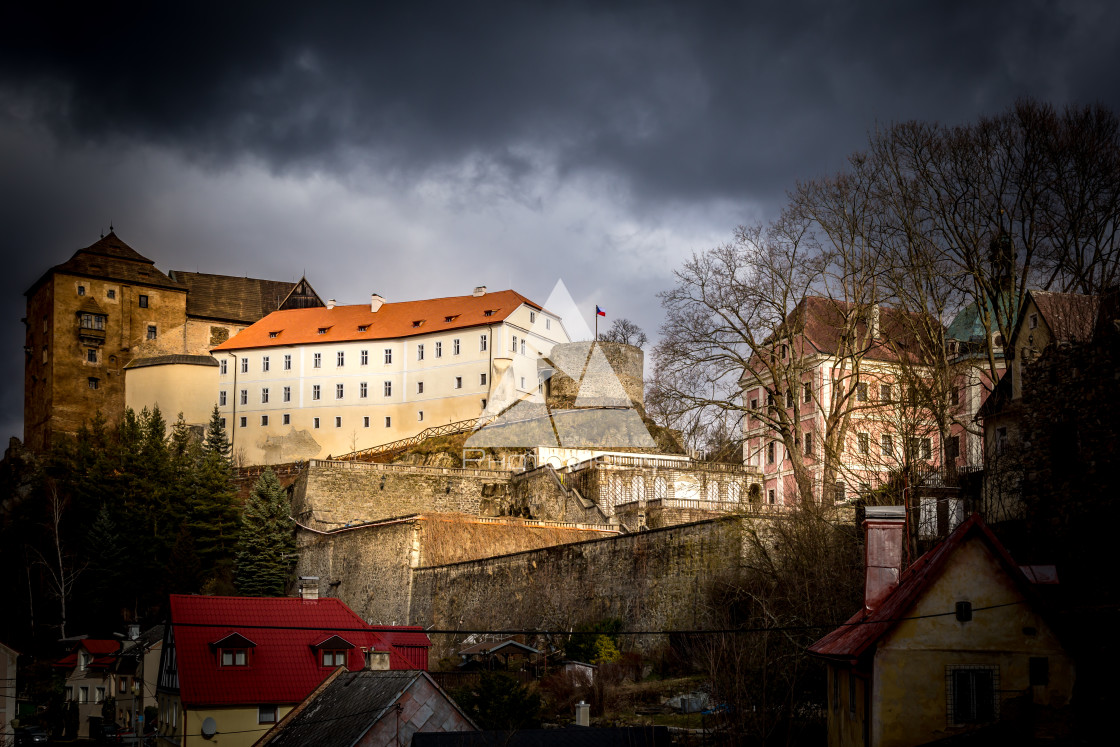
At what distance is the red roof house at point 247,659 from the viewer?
27891 millimetres

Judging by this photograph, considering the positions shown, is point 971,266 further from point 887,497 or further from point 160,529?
point 160,529

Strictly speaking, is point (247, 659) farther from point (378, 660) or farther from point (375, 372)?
point (375, 372)

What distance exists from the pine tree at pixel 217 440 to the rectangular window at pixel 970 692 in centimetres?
5724

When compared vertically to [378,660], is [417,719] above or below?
below

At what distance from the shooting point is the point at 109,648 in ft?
135

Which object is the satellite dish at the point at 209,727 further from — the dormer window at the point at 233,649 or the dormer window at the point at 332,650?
the dormer window at the point at 332,650

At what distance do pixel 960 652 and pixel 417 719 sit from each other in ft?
33.0

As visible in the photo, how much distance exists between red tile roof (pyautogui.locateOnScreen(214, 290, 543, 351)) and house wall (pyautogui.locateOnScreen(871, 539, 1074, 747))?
56873 millimetres

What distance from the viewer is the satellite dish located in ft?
90.8

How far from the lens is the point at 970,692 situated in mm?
15352

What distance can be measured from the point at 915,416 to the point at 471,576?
18762 mm

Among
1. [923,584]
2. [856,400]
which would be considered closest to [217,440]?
[856,400]

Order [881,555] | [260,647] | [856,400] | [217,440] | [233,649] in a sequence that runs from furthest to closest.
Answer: [217,440] → [856,400] → [260,647] → [233,649] → [881,555]

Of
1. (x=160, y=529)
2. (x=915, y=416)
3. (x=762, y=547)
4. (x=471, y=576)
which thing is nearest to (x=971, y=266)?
(x=915, y=416)
